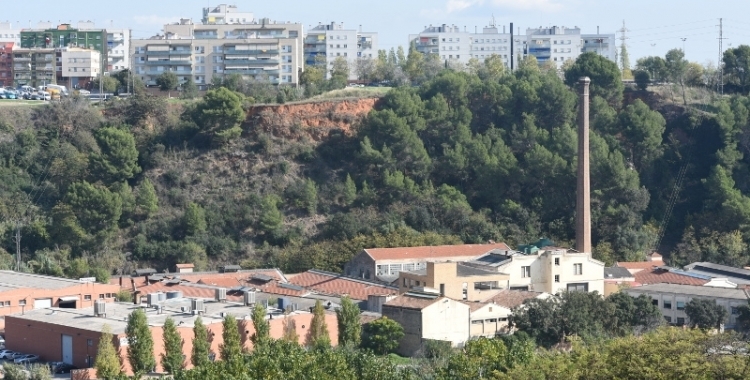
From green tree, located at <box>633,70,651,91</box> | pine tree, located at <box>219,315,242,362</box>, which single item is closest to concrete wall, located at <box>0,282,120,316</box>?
pine tree, located at <box>219,315,242,362</box>

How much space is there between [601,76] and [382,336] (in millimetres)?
26294

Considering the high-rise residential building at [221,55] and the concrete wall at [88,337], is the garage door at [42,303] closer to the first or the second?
the concrete wall at [88,337]

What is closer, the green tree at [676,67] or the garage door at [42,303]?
the garage door at [42,303]

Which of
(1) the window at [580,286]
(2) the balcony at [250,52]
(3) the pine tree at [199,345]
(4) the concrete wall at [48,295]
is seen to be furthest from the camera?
(2) the balcony at [250,52]

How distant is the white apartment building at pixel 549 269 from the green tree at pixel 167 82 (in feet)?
82.9

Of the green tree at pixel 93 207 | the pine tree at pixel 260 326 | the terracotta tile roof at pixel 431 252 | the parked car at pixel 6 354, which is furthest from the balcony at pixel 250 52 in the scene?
the pine tree at pixel 260 326

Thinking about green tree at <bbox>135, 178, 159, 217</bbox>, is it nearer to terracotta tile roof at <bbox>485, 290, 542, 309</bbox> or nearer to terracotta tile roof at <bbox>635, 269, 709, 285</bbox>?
terracotta tile roof at <bbox>485, 290, 542, 309</bbox>

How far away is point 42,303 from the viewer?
38.3 m

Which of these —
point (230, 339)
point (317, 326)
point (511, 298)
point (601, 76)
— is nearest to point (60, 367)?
point (230, 339)

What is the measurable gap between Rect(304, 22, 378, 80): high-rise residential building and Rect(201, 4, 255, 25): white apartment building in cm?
485

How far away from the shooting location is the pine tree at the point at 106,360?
31031 mm

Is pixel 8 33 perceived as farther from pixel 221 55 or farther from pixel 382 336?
pixel 382 336

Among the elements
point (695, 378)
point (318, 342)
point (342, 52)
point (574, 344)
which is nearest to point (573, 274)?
point (318, 342)

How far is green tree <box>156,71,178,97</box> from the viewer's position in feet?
214
